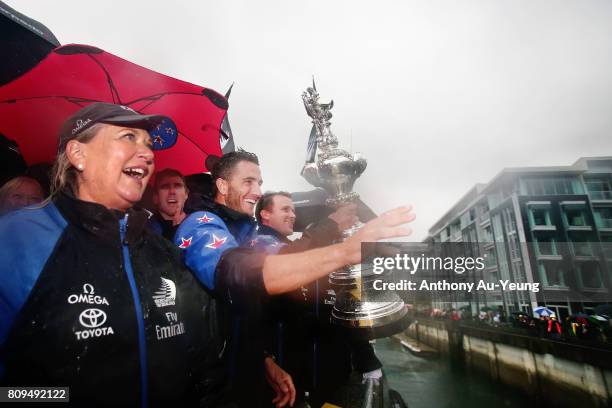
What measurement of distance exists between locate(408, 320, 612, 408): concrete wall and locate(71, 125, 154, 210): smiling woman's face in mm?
25658

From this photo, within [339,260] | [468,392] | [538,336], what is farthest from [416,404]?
[339,260]

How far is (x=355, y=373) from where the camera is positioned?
2.65m

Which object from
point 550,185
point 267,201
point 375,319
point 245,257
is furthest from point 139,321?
point 550,185

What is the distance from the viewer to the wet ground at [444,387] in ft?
98.0

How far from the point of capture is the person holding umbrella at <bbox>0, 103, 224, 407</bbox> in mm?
1242

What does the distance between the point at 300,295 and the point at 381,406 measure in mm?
1502

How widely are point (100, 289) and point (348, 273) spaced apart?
1785 millimetres

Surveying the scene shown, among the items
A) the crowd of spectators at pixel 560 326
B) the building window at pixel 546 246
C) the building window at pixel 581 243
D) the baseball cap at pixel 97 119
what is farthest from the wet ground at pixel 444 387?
the baseball cap at pixel 97 119

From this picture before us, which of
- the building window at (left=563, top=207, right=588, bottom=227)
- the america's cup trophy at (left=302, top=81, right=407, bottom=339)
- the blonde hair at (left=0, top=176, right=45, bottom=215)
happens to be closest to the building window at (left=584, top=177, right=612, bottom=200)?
the building window at (left=563, top=207, right=588, bottom=227)

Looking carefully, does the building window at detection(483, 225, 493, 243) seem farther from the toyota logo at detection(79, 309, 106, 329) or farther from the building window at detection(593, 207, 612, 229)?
the toyota logo at detection(79, 309, 106, 329)

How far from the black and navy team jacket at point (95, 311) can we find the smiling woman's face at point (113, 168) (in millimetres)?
150

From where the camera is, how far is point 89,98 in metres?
3.48

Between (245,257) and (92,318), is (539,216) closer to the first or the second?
(245,257)

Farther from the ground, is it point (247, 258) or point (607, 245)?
point (607, 245)
